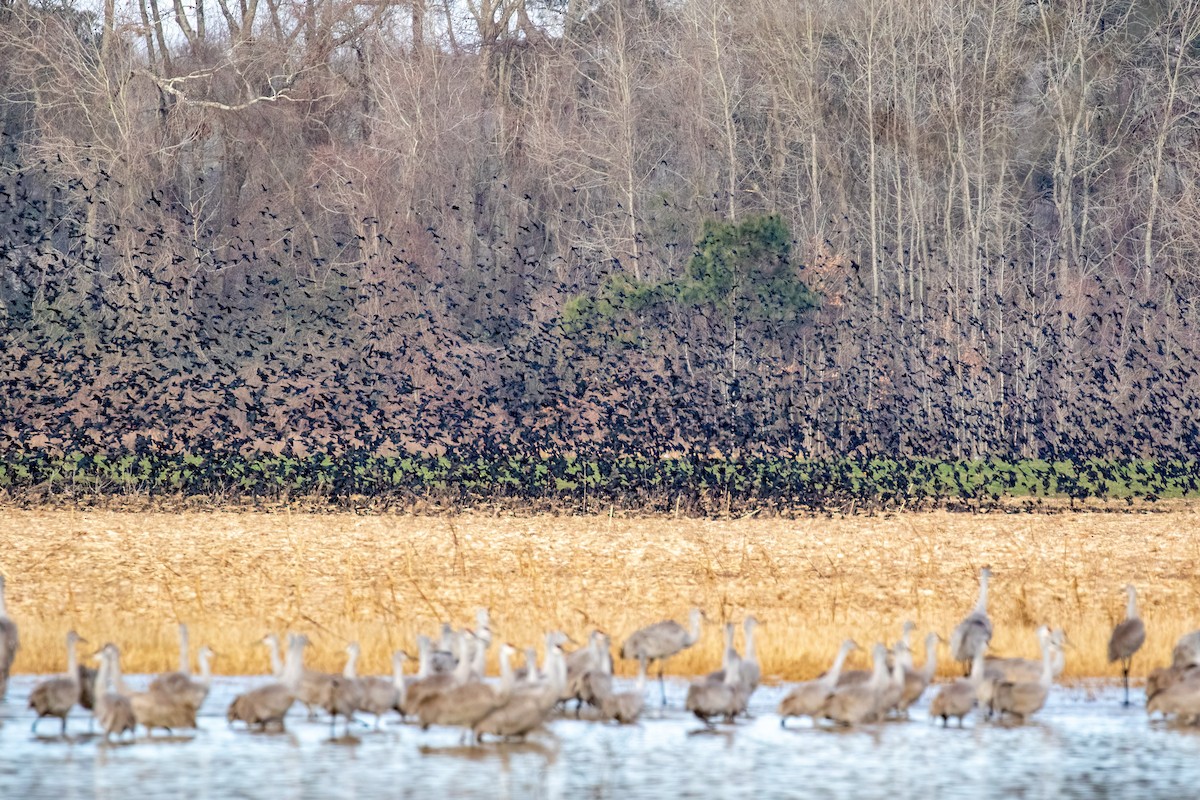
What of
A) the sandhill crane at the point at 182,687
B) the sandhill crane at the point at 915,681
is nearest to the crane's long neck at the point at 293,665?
the sandhill crane at the point at 182,687

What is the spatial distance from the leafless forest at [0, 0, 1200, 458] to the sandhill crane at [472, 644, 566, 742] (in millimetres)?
32760

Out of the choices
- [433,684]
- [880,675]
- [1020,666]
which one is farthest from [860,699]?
[433,684]

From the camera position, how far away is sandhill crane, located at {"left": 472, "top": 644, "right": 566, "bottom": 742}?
10.9m

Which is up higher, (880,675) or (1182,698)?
(880,675)

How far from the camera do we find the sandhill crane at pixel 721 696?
1163 cm

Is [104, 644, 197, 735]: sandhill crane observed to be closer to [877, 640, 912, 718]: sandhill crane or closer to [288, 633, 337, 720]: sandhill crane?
[288, 633, 337, 720]: sandhill crane

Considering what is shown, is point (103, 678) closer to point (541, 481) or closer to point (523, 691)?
point (523, 691)

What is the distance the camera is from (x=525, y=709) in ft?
35.8

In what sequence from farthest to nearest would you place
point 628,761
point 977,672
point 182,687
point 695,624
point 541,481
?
Result: point 541,481 < point 695,624 < point 977,672 < point 182,687 < point 628,761

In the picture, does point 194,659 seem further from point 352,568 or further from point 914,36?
point 914,36

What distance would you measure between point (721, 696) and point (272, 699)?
Result: 2659mm

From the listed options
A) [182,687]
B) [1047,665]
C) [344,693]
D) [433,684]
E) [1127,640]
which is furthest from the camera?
[1127,640]

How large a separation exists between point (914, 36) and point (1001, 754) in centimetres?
4129

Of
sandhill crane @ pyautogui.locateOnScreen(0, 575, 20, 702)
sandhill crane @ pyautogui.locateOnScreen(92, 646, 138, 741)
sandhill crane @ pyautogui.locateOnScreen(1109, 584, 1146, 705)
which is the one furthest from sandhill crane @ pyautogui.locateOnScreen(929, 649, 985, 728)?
sandhill crane @ pyautogui.locateOnScreen(0, 575, 20, 702)
